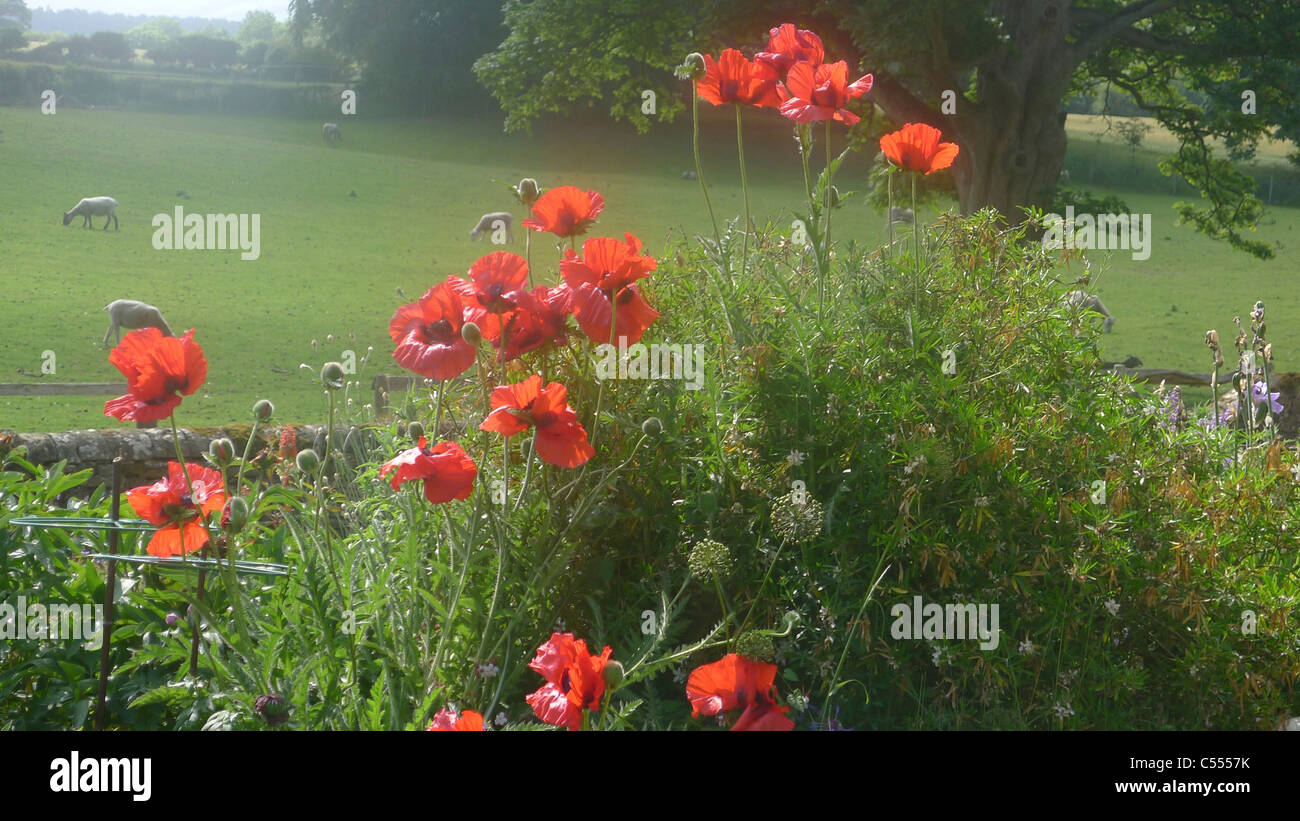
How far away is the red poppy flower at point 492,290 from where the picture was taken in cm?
200

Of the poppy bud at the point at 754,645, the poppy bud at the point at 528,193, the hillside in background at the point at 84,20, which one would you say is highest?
the hillside in background at the point at 84,20

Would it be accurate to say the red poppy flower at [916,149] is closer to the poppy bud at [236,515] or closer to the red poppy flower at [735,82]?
the red poppy flower at [735,82]

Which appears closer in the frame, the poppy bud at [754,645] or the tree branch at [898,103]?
the poppy bud at [754,645]

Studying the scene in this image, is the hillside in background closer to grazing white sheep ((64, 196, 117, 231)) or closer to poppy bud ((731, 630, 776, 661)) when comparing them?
grazing white sheep ((64, 196, 117, 231))

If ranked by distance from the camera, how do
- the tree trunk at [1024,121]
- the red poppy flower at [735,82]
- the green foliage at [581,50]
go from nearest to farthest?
the red poppy flower at [735,82], the tree trunk at [1024,121], the green foliage at [581,50]

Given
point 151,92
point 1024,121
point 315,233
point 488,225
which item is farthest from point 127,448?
point 151,92

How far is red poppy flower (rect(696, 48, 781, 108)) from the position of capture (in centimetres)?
246

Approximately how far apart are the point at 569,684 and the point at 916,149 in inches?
61.8

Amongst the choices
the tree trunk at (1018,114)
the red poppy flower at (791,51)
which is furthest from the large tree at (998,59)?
the red poppy flower at (791,51)

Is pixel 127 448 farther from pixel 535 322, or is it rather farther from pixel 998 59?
pixel 998 59

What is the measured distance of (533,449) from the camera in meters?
1.84

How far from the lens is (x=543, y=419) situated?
5.89 feet

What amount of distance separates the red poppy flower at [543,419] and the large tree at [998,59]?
11.1 meters
